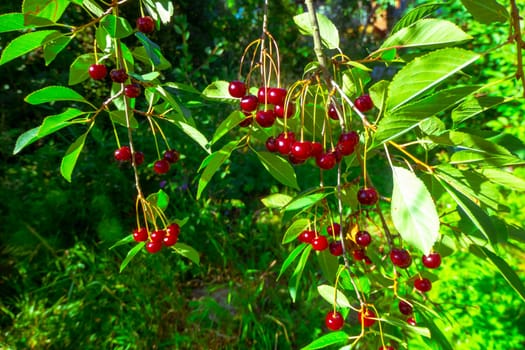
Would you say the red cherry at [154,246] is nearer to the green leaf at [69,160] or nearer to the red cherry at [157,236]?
the red cherry at [157,236]

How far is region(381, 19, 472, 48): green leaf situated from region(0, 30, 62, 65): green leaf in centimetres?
50

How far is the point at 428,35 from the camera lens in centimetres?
49

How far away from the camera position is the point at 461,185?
48 centimetres

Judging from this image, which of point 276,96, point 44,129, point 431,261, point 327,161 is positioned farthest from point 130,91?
point 431,261

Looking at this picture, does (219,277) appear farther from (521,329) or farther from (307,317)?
(521,329)

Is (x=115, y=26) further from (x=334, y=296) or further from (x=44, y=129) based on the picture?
(x=334, y=296)

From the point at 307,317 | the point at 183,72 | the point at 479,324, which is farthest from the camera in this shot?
the point at 183,72

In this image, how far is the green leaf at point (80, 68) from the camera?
26.8 inches

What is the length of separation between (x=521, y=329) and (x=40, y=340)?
2085mm

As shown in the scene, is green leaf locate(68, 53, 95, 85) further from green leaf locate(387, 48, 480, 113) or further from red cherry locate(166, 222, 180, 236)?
green leaf locate(387, 48, 480, 113)

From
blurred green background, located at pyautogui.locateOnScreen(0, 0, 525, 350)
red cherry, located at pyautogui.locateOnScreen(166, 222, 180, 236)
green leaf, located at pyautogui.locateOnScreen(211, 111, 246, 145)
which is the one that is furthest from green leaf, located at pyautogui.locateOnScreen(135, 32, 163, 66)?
blurred green background, located at pyautogui.locateOnScreen(0, 0, 525, 350)

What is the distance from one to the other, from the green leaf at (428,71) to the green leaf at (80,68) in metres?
0.56

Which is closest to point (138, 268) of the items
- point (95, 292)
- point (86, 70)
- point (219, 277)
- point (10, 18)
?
point (95, 292)

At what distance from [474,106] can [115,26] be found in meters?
0.54
